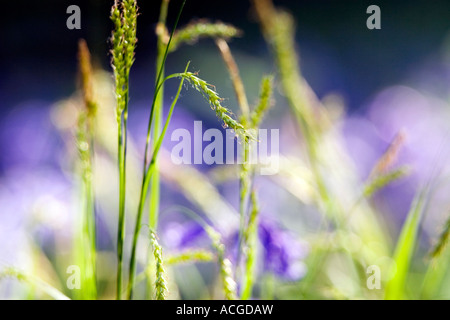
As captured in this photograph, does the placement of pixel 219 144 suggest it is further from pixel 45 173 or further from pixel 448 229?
pixel 448 229

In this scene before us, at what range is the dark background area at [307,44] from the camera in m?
2.94

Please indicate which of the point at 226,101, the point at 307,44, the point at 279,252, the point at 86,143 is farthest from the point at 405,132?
the point at 307,44

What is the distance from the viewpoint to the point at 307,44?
3383mm

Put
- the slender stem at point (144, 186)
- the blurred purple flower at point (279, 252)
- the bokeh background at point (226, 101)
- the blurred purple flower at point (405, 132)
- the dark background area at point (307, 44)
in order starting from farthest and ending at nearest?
the dark background area at point (307, 44), the blurred purple flower at point (405, 132), the bokeh background at point (226, 101), the blurred purple flower at point (279, 252), the slender stem at point (144, 186)

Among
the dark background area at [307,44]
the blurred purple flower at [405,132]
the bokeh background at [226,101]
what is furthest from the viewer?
the dark background area at [307,44]

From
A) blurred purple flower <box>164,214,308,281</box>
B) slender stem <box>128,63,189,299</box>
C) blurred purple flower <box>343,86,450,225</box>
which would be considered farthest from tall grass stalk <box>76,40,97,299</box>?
blurred purple flower <box>343,86,450,225</box>

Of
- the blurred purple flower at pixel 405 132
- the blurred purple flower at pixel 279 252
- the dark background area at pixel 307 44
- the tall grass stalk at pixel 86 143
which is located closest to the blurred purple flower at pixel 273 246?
the blurred purple flower at pixel 279 252

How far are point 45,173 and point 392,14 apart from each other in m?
2.33

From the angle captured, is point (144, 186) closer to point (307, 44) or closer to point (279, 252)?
point (279, 252)

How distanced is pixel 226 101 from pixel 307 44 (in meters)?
1.19

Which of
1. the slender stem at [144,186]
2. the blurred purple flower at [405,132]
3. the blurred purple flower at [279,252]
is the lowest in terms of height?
the blurred purple flower at [279,252]

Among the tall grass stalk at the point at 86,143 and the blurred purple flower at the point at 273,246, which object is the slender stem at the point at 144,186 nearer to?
the tall grass stalk at the point at 86,143

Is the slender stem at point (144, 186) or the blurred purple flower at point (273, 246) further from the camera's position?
the blurred purple flower at point (273, 246)

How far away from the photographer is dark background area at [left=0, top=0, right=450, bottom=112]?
116 inches
